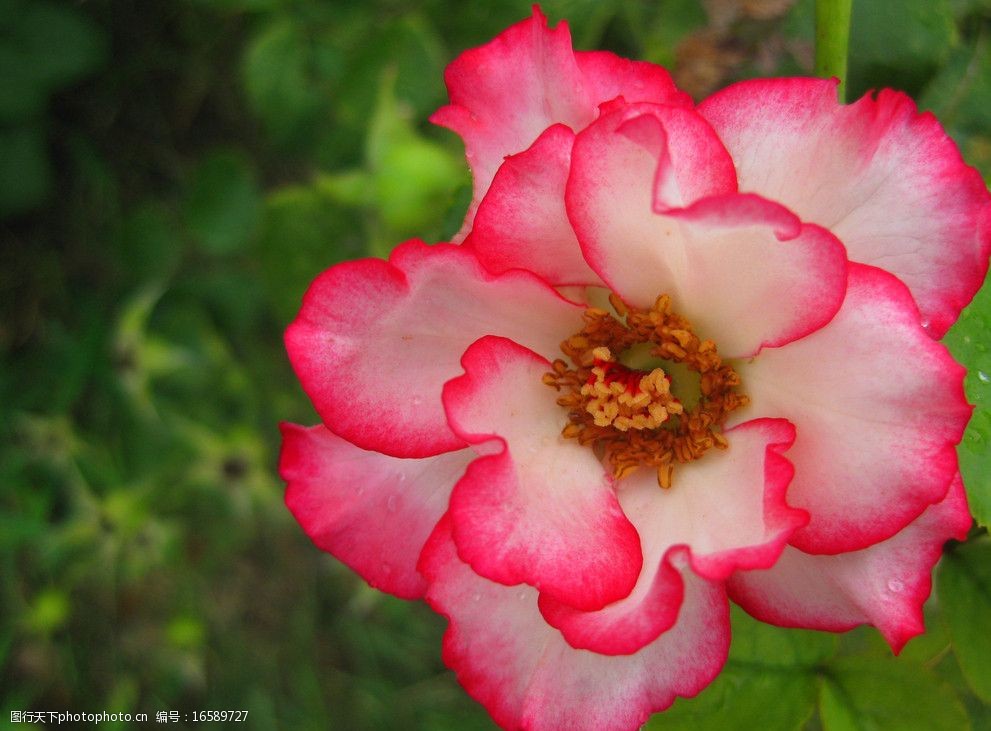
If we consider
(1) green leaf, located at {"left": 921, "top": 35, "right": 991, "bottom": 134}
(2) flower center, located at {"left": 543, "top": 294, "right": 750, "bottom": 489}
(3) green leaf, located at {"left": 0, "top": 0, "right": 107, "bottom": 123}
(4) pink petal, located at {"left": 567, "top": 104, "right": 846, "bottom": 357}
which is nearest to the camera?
(4) pink petal, located at {"left": 567, "top": 104, "right": 846, "bottom": 357}

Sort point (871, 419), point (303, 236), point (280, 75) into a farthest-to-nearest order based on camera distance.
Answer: point (280, 75)
point (303, 236)
point (871, 419)

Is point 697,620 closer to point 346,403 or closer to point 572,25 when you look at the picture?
point 346,403

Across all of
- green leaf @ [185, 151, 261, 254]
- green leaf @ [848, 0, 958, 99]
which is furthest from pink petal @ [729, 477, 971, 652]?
green leaf @ [185, 151, 261, 254]

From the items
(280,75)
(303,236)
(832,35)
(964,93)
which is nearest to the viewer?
(832,35)

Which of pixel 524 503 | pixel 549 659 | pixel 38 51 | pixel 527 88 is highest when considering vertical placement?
pixel 527 88

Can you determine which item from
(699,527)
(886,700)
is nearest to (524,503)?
(699,527)

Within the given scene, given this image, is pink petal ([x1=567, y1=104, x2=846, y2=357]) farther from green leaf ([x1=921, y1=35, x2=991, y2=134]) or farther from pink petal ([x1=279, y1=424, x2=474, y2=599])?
green leaf ([x1=921, y1=35, x2=991, y2=134])

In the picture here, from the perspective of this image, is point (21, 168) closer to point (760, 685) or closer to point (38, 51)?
point (38, 51)

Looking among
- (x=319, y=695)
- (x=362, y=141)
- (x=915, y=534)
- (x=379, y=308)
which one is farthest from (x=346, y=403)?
(x=319, y=695)
